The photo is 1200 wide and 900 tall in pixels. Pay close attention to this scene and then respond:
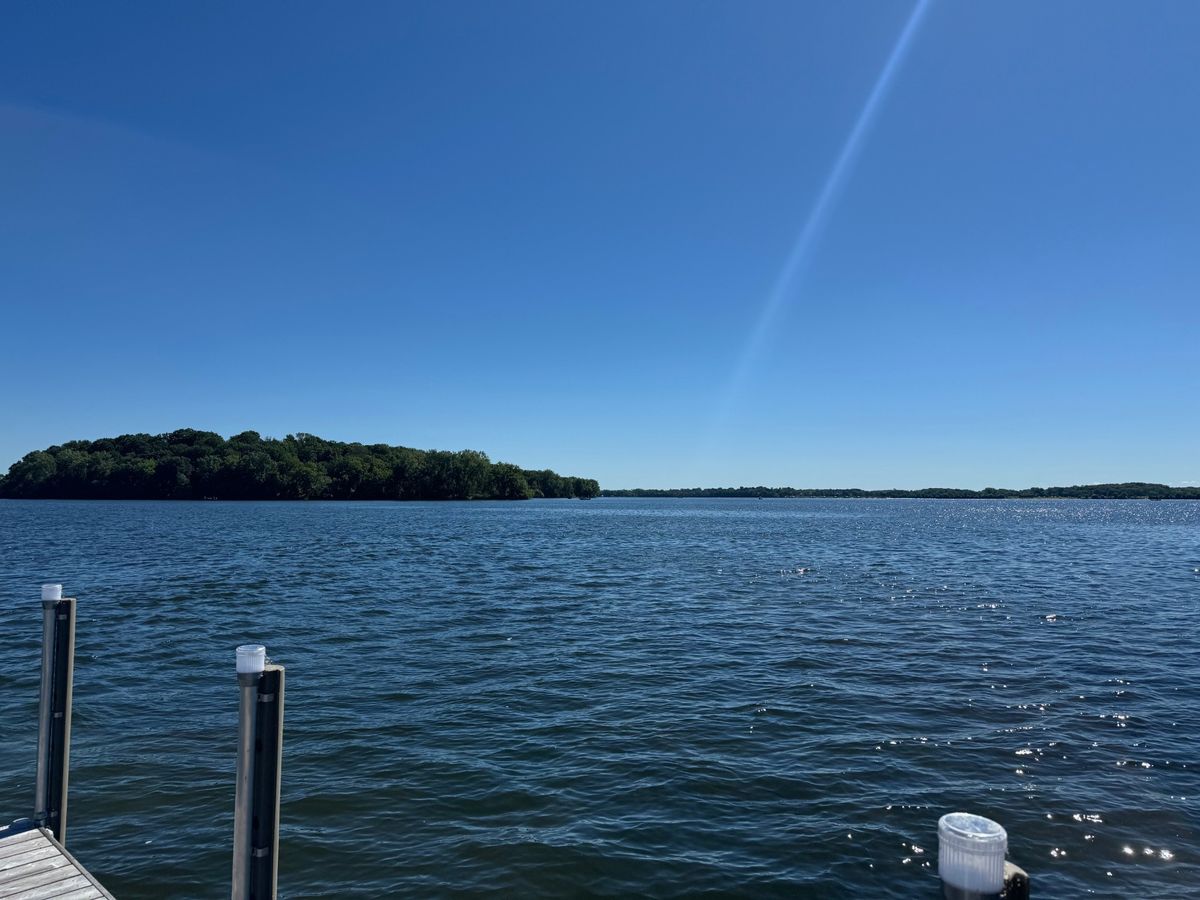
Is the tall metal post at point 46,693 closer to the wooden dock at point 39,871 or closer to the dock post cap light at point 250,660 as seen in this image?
the wooden dock at point 39,871

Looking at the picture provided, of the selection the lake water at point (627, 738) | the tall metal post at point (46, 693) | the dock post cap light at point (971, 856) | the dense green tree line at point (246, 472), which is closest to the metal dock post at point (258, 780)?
the lake water at point (627, 738)

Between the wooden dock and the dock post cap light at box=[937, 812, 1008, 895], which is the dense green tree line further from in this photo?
the dock post cap light at box=[937, 812, 1008, 895]

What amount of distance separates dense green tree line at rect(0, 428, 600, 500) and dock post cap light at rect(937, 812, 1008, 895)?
166m

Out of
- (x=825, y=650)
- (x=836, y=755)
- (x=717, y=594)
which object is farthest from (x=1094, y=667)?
(x=717, y=594)

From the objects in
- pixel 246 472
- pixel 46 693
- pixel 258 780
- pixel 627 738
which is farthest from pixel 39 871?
pixel 246 472

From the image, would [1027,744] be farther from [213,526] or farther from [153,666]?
[213,526]

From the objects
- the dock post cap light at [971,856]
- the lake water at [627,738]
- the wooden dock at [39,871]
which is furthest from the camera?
the lake water at [627,738]

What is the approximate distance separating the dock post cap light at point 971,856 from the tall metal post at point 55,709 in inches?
292

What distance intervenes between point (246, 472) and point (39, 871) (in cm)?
16355

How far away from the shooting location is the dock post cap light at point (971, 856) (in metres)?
2.90

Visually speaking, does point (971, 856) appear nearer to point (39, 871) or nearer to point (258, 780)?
point (258, 780)

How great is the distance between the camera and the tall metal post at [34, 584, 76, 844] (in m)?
6.75

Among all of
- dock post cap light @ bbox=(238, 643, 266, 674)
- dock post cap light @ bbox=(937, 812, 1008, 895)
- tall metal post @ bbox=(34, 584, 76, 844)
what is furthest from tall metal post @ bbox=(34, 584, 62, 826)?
dock post cap light @ bbox=(937, 812, 1008, 895)

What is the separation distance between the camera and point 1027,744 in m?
10.7
